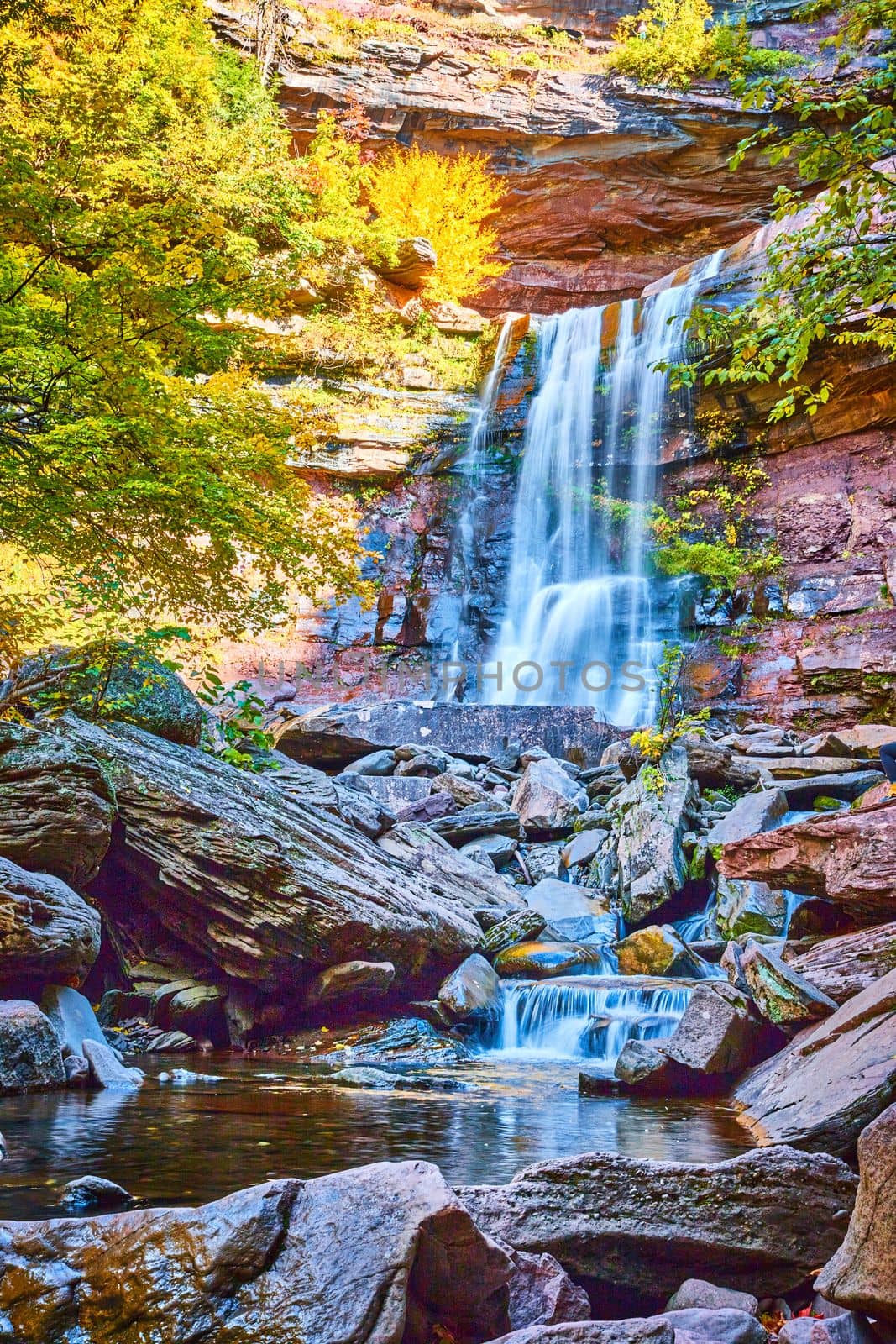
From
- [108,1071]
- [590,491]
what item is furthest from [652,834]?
[590,491]

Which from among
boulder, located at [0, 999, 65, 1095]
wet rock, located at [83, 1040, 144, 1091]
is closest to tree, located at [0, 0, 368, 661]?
boulder, located at [0, 999, 65, 1095]

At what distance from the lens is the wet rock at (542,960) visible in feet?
28.5

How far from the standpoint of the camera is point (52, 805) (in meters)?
6.90

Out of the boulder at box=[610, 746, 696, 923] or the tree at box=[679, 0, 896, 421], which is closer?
the tree at box=[679, 0, 896, 421]

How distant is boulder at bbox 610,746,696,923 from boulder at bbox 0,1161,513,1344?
7.46m

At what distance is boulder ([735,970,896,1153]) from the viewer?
395 centimetres

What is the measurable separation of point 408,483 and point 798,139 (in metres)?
17.8

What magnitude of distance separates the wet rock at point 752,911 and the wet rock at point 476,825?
3.37 meters

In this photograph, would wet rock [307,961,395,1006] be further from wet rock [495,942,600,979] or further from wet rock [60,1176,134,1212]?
wet rock [60,1176,134,1212]

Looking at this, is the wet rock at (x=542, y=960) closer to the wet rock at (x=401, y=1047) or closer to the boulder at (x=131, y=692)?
the wet rock at (x=401, y=1047)

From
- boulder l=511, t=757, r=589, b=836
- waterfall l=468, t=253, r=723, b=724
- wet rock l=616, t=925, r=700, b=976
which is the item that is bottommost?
wet rock l=616, t=925, r=700, b=976

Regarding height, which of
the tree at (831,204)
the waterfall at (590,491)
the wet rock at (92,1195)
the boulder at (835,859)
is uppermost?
the waterfall at (590,491)

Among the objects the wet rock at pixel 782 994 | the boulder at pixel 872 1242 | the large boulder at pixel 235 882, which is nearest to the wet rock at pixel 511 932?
the large boulder at pixel 235 882

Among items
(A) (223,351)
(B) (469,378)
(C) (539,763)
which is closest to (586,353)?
(B) (469,378)
